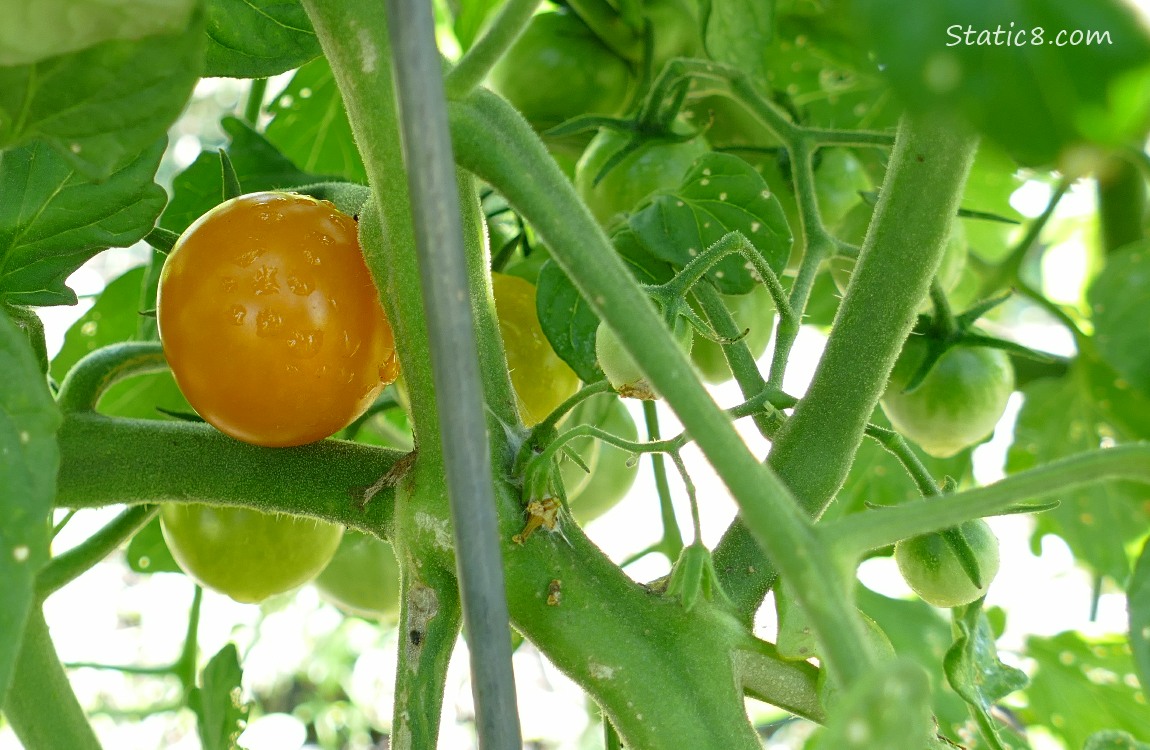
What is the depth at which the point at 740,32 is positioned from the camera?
0.55 meters

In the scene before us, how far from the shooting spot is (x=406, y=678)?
33 centimetres

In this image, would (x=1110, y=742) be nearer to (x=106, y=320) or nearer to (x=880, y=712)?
(x=880, y=712)

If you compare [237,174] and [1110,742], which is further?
→ [237,174]

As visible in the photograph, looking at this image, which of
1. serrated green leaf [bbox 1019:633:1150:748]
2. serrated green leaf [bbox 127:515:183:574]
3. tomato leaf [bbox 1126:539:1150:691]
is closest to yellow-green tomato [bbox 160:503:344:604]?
serrated green leaf [bbox 127:515:183:574]

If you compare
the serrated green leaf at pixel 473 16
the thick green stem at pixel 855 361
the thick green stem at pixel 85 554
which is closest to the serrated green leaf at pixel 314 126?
the serrated green leaf at pixel 473 16

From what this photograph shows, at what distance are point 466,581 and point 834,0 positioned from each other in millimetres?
423

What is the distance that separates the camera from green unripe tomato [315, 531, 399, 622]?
0.65m

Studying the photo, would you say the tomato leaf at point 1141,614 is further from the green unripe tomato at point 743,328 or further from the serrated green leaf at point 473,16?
the serrated green leaf at point 473,16

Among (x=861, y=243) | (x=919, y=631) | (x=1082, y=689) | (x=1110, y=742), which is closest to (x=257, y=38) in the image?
(x=861, y=243)

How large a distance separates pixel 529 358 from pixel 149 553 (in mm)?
335

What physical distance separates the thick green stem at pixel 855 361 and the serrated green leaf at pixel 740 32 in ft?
0.63

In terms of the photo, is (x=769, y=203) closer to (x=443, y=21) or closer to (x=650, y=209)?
(x=650, y=209)

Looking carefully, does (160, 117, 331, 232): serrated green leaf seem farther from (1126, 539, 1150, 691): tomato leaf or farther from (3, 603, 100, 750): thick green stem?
(1126, 539, 1150, 691): tomato leaf

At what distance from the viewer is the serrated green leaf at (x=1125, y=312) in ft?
1.01
